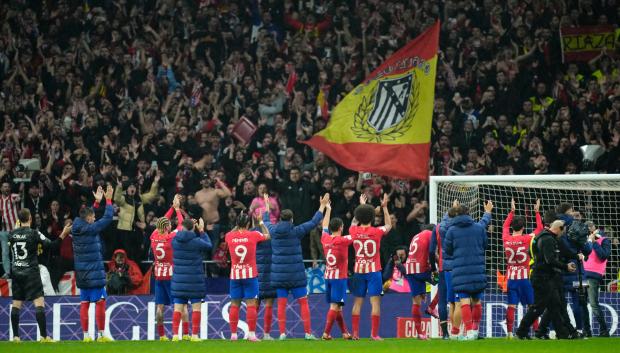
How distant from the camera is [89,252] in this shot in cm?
2036

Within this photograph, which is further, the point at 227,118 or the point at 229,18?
the point at 229,18

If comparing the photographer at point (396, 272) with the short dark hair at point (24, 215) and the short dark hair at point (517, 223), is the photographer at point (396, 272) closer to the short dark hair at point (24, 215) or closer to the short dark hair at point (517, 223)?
the short dark hair at point (517, 223)

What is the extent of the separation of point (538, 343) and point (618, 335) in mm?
4899

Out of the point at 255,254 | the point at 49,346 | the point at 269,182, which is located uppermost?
the point at 269,182

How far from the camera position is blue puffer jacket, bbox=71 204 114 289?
20219 millimetres

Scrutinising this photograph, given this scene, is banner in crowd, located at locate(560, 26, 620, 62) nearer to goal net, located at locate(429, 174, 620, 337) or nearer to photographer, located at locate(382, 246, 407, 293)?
goal net, located at locate(429, 174, 620, 337)

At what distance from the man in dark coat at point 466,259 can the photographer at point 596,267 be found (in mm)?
2868

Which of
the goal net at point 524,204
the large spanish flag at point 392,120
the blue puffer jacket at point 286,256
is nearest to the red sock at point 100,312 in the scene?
the blue puffer jacket at point 286,256

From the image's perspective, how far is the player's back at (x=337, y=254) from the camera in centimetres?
1986

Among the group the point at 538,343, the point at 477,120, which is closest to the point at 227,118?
the point at 477,120

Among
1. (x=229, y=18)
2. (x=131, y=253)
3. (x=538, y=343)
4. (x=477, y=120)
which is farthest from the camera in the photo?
(x=229, y=18)

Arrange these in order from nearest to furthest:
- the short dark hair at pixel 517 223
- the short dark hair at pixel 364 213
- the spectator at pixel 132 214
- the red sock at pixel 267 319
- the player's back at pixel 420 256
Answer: the short dark hair at pixel 364 213, the short dark hair at pixel 517 223, the red sock at pixel 267 319, the player's back at pixel 420 256, the spectator at pixel 132 214

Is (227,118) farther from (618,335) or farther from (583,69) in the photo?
(618,335)

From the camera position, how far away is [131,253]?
2495 cm
